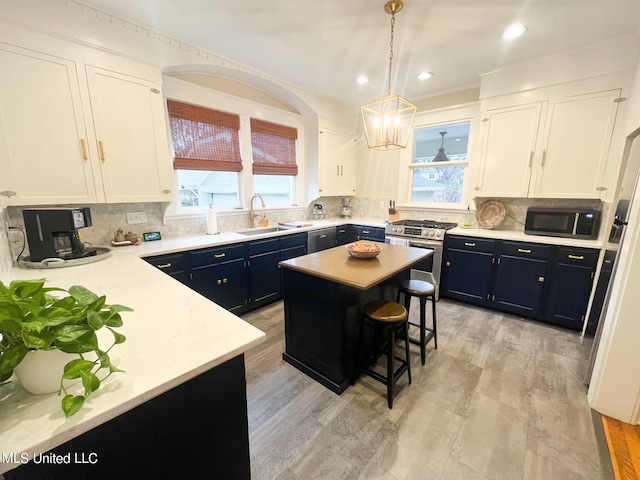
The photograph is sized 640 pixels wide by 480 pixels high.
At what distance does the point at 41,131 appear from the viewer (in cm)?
192

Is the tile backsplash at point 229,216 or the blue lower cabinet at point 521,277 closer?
the tile backsplash at point 229,216

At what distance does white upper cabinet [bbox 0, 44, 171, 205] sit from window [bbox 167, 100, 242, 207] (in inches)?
18.2

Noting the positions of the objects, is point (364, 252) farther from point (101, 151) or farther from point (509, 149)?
point (509, 149)

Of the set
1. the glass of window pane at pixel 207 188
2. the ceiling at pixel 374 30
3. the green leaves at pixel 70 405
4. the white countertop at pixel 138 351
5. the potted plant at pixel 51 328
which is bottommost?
the white countertop at pixel 138 351

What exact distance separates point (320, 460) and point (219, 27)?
3.32 m

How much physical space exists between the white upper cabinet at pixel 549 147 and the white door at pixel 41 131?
4102 millimetres

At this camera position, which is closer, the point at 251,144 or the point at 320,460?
the point at 320,460

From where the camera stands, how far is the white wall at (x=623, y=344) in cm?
160

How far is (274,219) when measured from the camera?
3979 millimetres

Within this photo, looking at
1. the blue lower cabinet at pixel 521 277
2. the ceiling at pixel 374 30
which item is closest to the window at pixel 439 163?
the ceiling at pixel 374 30

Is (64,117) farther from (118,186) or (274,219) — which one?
(274,219)

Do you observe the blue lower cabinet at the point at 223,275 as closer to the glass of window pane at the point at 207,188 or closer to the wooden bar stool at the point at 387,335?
the glass of window pane at the point at 207,188

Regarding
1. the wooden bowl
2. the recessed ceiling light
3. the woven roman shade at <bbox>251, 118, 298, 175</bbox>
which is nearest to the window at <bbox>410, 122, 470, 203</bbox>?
the recessed ceiling light

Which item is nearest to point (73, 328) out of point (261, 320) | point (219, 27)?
point (261, 320)
